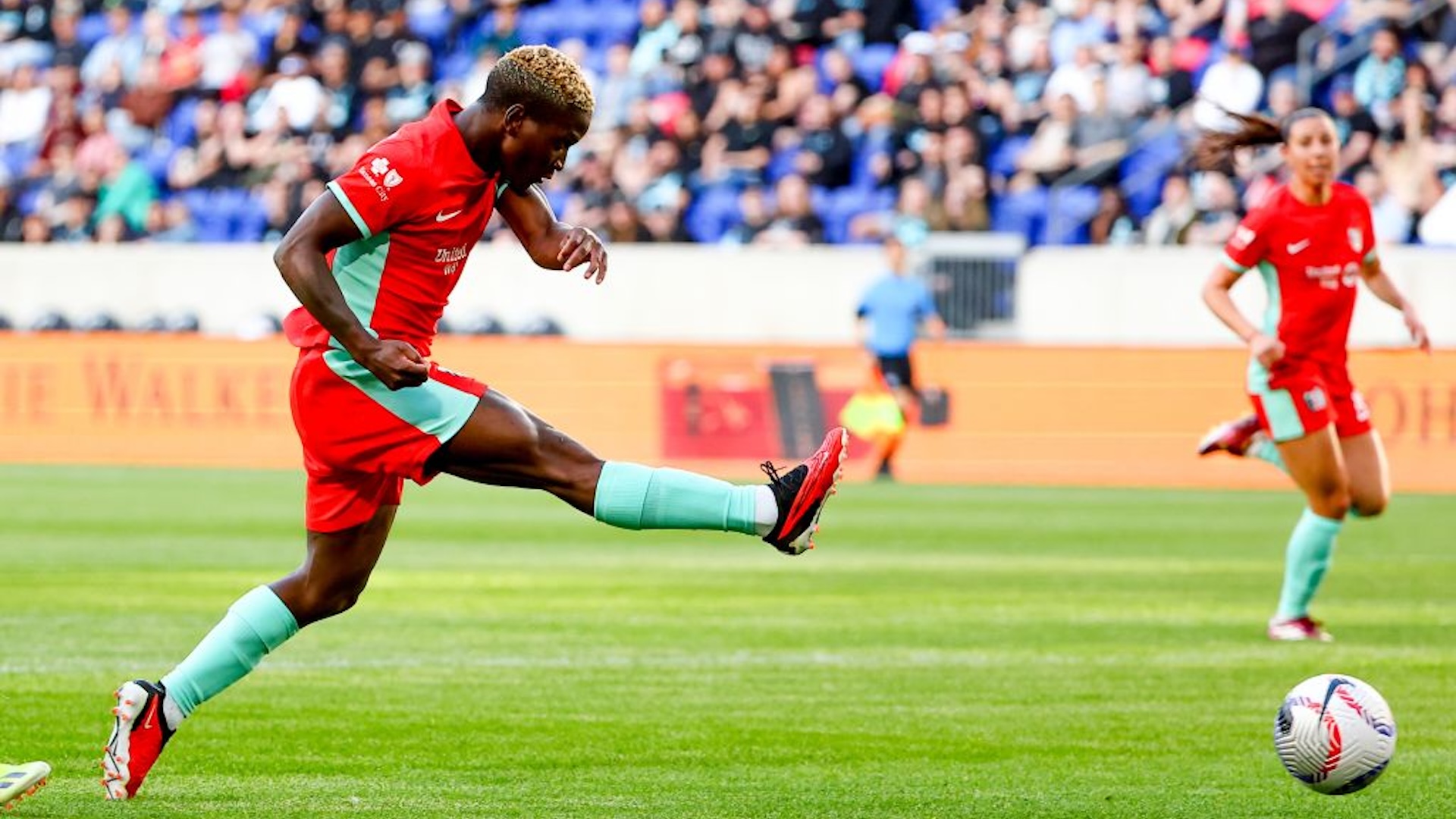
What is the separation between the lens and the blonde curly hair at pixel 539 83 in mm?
6715

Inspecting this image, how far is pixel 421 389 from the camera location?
22.4ft

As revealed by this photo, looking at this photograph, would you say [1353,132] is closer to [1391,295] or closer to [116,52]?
[1391,295]

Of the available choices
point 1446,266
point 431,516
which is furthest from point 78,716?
point 1446,266

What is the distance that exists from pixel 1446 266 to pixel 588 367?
29.0ft

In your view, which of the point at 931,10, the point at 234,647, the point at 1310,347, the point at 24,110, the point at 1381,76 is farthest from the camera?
the point at 24,110

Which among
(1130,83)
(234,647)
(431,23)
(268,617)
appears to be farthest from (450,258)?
(431,23)

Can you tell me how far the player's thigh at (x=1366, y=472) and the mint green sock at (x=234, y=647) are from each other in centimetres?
630

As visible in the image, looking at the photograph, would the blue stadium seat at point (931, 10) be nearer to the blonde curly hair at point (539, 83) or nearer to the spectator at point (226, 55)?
the spectator at point (226, 55)

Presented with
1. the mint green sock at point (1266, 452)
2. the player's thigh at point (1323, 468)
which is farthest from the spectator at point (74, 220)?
the player's thigh at point (1323, 468)

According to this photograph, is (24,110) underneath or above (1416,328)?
underneath

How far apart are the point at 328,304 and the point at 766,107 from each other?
72.3 ft

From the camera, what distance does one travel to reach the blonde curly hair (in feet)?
22.0

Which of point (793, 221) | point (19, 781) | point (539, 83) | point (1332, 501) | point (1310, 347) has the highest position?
point (539, 83)

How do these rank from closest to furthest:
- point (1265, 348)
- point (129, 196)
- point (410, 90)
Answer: point (1265, 348)
point (410, 90)
point (129, 196)
